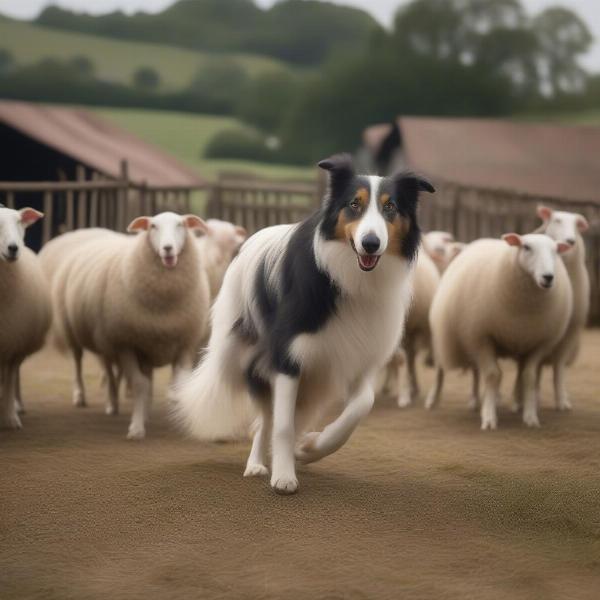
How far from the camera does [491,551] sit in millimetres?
3502

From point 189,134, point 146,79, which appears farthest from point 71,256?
point 189,134

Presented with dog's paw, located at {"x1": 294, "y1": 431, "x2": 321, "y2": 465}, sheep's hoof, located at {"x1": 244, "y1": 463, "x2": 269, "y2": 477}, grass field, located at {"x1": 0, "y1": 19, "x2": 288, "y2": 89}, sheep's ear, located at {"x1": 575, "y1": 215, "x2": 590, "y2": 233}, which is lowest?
sheep's hoof, located at {"x1": 244, "y1": 463, "x2": 269, "y2": 477}

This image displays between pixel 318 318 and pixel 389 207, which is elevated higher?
pixel 389 207

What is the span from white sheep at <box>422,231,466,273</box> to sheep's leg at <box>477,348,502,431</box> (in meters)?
1.78

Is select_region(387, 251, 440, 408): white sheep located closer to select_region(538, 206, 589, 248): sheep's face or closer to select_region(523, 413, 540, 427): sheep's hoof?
→ select_region(538, 206, 589, 248): sheep's face

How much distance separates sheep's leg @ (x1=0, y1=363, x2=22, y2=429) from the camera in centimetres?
572

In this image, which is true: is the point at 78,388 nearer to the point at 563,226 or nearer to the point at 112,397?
the point at 112,397

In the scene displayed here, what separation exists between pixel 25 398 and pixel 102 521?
3.35m

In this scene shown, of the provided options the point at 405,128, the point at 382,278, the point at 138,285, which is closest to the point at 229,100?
the point at 405,128

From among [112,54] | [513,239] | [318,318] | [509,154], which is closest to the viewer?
[318,318]

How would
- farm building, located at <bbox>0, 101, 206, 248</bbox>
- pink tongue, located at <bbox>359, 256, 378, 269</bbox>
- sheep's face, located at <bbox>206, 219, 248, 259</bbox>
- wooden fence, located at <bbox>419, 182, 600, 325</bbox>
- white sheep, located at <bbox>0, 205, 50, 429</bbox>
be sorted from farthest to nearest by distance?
wooden fence, located at <bbox>419, 182, 600, 325</bbox> → farm building, located at <bbox>0, 101, 206, 248</bbox> → sheep's face, located at <bbox>206, 219, 248, 259</bbox> → white sheep, located at <bbox>0, 205, 50, 429</bbox> → pink tongue, located at <bbox>359, 256, 378, 269</bbox>

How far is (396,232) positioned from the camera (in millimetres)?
3943

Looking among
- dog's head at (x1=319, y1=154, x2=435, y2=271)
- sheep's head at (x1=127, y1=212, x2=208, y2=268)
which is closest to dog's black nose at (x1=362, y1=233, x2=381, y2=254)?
dog's head at (x1=319, y1=154, x2=435, y2=271)

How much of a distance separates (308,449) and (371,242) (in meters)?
1.07
